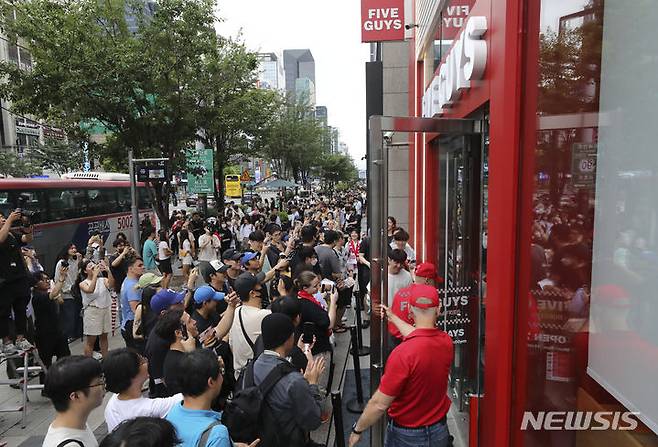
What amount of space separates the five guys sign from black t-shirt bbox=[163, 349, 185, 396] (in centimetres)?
978

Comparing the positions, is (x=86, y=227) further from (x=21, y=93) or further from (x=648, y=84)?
(x=648, y=84)

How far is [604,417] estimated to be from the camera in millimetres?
2744

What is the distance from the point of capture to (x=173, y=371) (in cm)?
276

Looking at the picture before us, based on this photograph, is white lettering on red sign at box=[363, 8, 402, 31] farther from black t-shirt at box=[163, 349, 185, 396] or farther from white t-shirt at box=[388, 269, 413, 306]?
black t-shirt at box=[163, 349, 185, 396]

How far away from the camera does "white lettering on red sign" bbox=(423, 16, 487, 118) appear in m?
3.71

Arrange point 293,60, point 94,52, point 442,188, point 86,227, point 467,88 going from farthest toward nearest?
point 293,60 → point 86,227 → point 94,52 → point 442,188 → point 467,88

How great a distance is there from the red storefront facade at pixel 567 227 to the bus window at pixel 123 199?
17955 millimetres

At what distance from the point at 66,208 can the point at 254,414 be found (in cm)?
1466

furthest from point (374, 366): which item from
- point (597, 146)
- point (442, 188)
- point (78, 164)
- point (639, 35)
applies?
point (78, 164)

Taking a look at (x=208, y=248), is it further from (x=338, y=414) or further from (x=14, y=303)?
(x=338, y=414)

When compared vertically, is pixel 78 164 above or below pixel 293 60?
below

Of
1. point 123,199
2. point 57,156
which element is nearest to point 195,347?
point 123,199

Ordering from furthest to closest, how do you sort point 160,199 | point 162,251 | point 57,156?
point 57,156, point 160,199, point 162,251

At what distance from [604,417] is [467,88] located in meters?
2.91
